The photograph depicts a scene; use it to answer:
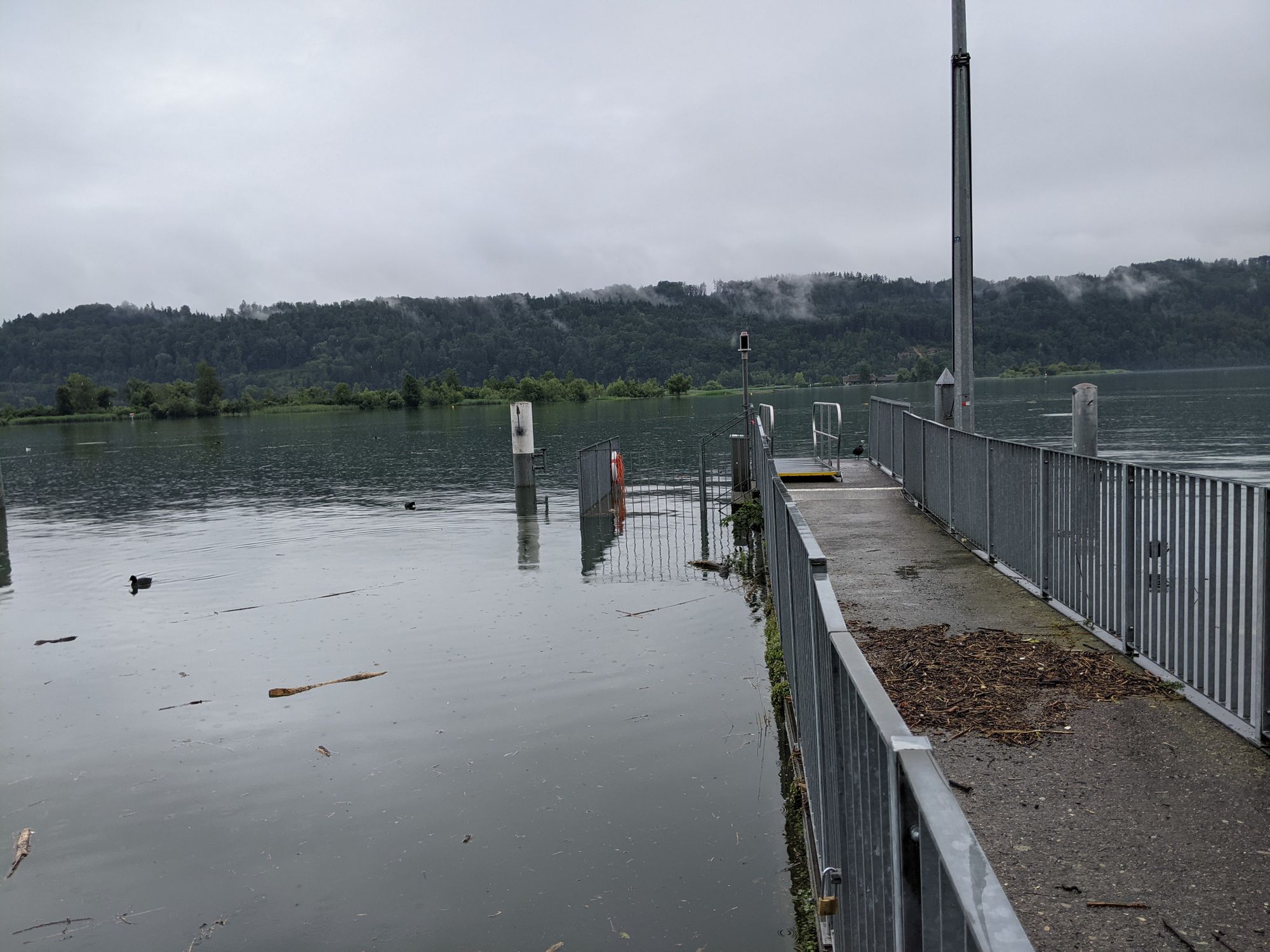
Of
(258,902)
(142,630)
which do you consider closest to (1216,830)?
(258,902)

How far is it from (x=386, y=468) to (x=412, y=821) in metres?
36.4

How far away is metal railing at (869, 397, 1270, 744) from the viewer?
18.0 ft

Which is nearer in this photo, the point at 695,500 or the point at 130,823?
the point at 130,823

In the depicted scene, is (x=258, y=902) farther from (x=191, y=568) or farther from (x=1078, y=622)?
(x=191, y=568)

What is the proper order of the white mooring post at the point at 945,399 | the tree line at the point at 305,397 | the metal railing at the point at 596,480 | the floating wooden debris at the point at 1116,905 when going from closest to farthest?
the floating wooden debris at the point at 1116,905 < the white mooring post at the point at 945,399 < the metal railing at the point at 596,480 < the tree line at the point at 305,397

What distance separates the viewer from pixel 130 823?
723cm

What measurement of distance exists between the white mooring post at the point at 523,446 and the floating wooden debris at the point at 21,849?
818 inches

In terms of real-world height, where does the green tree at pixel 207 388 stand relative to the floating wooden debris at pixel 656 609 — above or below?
above

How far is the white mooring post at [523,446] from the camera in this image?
91.9ft

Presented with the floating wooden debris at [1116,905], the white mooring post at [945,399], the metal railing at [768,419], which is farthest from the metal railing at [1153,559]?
the white mooring post at [945,399]

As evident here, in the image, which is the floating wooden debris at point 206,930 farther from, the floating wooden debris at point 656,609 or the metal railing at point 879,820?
the floating wooden debris at point 656,609

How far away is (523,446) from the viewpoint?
28484 millimetres

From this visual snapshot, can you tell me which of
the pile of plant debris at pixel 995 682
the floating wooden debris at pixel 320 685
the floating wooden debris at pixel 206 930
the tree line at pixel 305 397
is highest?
the tree line at pixel 305 397

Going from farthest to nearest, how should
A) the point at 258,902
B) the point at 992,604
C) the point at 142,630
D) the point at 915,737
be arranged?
the point at 142,630 → the point at 992,604 → the point at 258,902 → the point at 915,737
